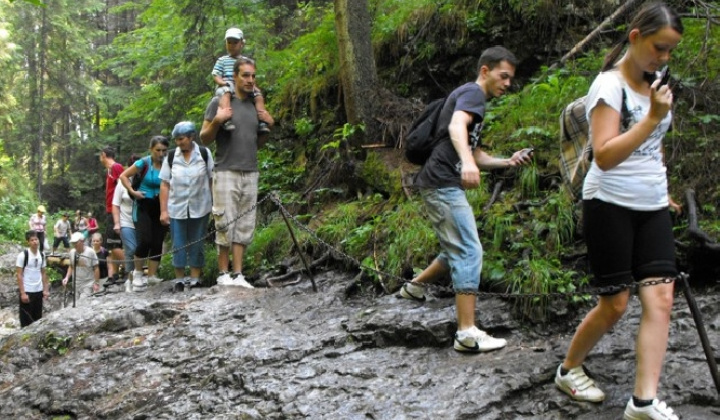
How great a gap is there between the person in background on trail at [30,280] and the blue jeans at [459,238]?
8.30 m

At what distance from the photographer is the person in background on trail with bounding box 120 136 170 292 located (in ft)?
27.6

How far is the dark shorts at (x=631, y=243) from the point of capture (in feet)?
10.1

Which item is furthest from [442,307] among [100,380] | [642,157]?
[100,380]

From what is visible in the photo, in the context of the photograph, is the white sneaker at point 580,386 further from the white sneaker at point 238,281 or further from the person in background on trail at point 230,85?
the person in background on trail at point 230,85

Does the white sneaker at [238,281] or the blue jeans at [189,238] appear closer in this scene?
the white sneaker at [238,281]

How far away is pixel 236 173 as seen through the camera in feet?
23.7

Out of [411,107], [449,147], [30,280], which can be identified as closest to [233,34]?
[411,107]

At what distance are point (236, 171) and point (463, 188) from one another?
3686 millimetres

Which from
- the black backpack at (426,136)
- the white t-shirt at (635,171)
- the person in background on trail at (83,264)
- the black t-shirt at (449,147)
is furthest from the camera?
the person in background on trail at (83,264)

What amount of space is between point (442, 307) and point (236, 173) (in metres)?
3.33

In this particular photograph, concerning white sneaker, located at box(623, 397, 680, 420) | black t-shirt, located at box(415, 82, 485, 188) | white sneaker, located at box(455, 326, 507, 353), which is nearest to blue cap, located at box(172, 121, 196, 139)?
black t-shirt, located at box(415, 82, 485, 188)

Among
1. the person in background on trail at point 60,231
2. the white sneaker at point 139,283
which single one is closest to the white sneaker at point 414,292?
the white sneaker at point 139,283

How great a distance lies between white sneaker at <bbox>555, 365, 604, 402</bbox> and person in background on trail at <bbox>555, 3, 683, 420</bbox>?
1.21 feet

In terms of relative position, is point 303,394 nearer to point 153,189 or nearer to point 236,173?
point 236,173
